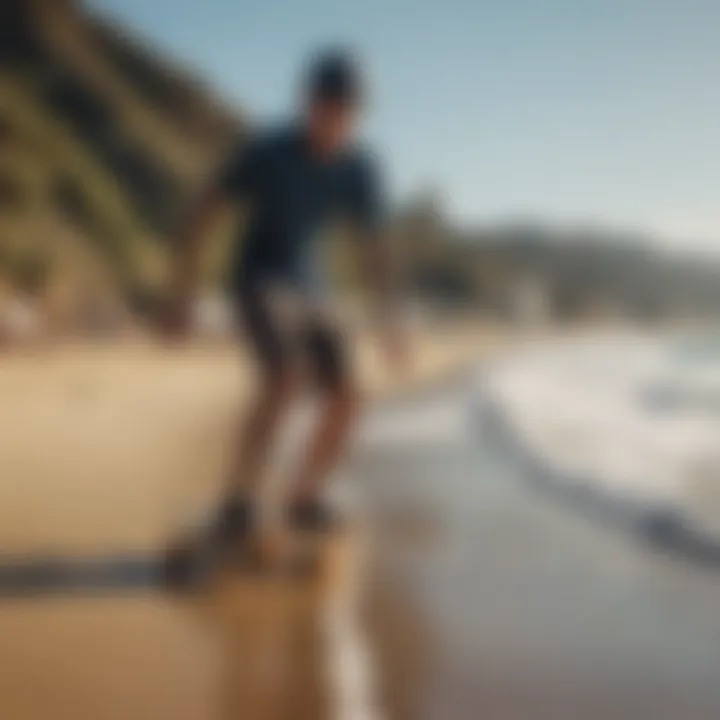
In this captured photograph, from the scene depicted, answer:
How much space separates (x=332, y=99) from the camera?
1.58 metres

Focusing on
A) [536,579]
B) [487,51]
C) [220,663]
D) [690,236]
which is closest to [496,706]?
[220,663]

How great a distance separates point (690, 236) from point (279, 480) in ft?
2.09

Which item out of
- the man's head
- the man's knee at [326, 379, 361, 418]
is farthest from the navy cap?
the man's knee at [326, 379, 361, 418]

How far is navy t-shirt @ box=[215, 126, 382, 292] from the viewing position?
1.59 m

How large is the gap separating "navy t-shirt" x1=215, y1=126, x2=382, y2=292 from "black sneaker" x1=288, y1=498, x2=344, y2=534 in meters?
0.30

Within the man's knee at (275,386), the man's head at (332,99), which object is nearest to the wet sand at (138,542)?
the man's knee at (275,386)

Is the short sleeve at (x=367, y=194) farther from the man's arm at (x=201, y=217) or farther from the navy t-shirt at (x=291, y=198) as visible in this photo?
the man's arm at (x=201, y=217)

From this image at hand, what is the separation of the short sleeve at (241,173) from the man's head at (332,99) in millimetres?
76

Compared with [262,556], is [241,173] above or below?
above

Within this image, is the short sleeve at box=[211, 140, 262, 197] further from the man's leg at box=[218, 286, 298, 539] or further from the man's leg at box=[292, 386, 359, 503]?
the man's leg at box=[292, 386, 359, 503]

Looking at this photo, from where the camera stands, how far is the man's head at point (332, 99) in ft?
5.18

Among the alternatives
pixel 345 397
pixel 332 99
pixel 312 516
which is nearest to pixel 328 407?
pixel 345 397

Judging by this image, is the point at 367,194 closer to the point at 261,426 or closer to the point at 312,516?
the point at 261,426

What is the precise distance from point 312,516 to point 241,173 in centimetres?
46
